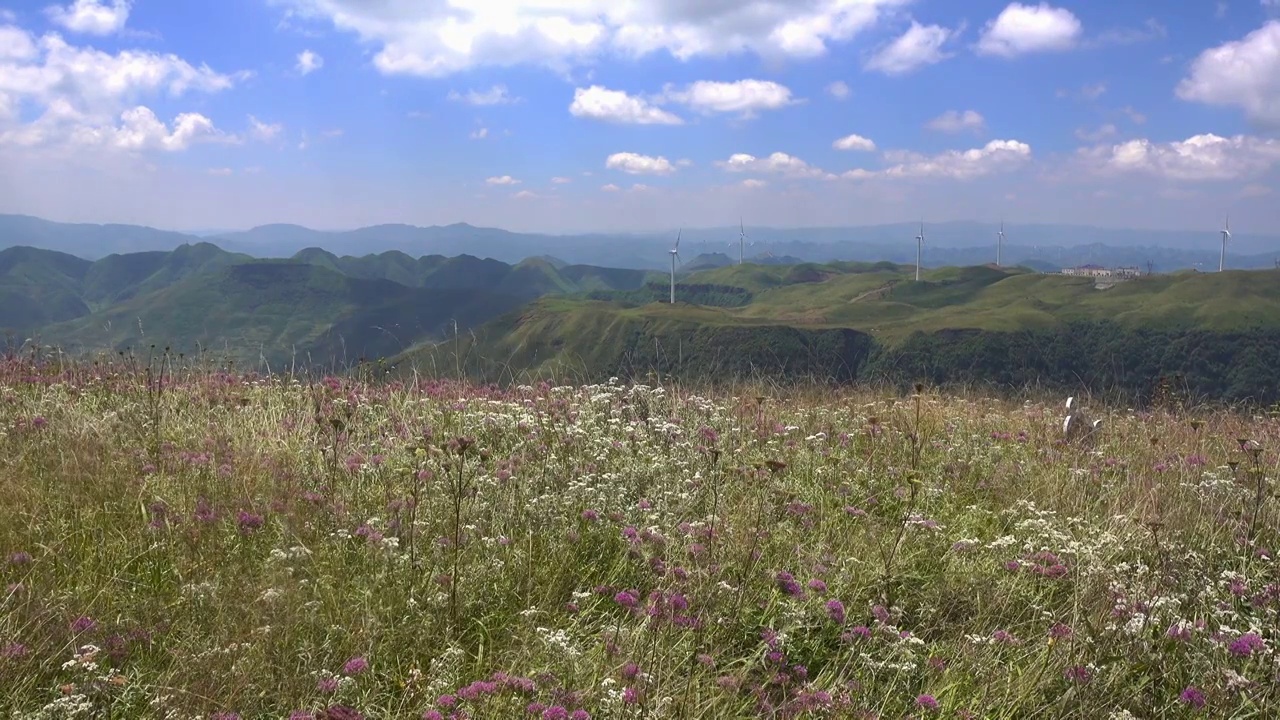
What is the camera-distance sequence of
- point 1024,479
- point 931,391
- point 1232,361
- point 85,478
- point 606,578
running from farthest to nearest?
A: 1. point 1232,361
2. point 931,391
3. point 1024,479
4. point 85,478
5. point 606,578

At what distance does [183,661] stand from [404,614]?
41.4 inches

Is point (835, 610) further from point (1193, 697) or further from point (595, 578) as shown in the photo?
point (1193, 697)

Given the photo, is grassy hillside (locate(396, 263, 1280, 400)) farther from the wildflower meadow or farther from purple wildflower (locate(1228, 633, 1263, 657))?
purple wildflower (locate(1228, 633, 1263, 657))

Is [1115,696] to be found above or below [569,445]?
below

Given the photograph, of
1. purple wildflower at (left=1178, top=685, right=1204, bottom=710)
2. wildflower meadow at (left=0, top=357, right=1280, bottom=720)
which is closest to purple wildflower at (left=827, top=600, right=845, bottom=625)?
wildflower meadow at (left=0, top=357, right=1280, bottom=720)

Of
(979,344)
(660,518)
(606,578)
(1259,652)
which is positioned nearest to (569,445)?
(660,518)

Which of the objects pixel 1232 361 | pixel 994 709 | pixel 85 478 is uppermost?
pixel 85 478

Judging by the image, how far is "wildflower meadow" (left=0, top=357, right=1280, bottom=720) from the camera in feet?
12.0

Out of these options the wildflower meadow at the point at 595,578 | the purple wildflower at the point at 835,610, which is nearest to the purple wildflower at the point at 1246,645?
the wildflower meadow at the point at 595,578

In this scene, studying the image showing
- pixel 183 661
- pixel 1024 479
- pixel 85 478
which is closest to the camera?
pixel 183 661

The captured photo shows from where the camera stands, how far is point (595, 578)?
5.02 m

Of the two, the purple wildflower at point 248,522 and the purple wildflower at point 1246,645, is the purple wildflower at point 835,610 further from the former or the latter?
the purple wildflower at point 248,522

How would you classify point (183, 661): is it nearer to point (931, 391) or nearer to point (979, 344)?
point (931, 391)

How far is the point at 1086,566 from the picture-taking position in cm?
520
